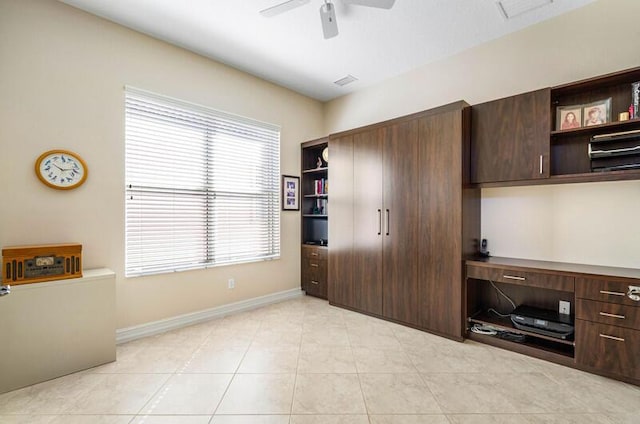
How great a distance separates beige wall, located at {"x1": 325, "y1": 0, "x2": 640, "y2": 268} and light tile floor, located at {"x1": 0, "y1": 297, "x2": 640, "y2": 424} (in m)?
1.05

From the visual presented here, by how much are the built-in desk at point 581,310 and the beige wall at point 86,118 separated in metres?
2.93

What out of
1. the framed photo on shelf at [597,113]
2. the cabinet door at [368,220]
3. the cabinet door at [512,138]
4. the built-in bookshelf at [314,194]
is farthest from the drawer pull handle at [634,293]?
the built-in bookshelf at [314,194]

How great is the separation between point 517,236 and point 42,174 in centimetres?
432

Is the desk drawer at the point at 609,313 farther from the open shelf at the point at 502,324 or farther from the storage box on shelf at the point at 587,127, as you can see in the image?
the storage box on shelf at the point at 587,127

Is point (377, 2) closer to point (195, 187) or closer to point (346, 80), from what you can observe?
point (346, 80)

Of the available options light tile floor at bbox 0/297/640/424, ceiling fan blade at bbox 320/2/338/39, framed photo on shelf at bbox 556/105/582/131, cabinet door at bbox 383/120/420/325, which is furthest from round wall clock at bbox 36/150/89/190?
framed photo on shelf at bbox 556/105/582/131

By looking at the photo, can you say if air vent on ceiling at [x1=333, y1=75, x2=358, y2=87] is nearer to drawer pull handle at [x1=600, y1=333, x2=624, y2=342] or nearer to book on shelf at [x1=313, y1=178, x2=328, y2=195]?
book on shelf at [x1=313, y1=178, x2=328, y2=195]

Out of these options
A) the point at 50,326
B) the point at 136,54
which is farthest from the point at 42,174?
the point at 136,54

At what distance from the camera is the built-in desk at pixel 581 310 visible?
6.68 ft

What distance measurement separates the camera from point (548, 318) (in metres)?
2.47

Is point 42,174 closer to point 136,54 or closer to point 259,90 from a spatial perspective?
point 136,54

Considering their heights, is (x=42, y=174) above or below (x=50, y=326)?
above

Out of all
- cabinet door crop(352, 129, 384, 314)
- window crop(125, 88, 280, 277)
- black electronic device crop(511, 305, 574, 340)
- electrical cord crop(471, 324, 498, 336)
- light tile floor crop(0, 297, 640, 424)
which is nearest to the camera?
light tile floor crop(0, 297, 640, 424)

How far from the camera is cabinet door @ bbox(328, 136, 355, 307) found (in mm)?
3662
